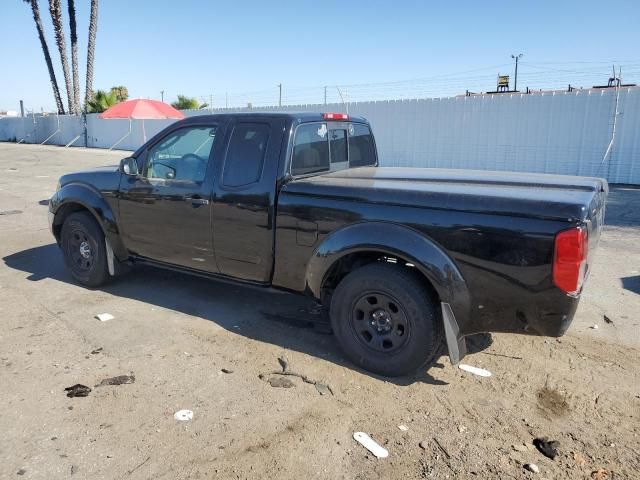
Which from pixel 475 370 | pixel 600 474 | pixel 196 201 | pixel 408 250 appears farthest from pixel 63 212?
pixel 600 474

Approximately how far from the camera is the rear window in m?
4.38

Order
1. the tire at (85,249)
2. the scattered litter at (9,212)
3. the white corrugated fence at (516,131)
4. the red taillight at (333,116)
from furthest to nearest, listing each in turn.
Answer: the white corrugated fence at (516,131) → the scattered litter at (9,212) → the tire at (85,249) → the red taillight at (333,116)

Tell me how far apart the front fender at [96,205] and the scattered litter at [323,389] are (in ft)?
9.08

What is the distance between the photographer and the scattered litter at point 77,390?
136 inches

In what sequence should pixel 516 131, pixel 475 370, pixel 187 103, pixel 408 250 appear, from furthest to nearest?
1. pixel 187 103
2. pixel 516 131
3. pixel 475 370
4. pixel 408 250

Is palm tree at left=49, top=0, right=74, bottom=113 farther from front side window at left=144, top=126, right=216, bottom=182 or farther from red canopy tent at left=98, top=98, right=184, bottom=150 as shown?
front side window at left=144, top=126, right=216, bottom=182

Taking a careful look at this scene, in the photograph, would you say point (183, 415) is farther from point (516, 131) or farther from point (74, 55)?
point (74, 55)

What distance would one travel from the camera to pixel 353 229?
369 centimetres

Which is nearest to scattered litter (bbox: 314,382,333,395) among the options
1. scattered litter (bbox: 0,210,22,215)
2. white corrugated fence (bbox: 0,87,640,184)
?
scattered litter (bbox: 0,210,22,215)

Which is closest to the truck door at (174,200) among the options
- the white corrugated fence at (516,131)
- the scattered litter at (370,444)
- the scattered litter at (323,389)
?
the scattered litter at (323,389)

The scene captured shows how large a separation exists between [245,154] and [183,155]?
0.87m

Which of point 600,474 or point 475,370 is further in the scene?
point 475,370

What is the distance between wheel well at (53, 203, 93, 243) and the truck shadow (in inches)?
23.1

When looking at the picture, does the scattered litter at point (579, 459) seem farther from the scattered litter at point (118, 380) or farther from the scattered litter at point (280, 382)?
the scattered litter at point (118, 380)
